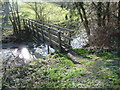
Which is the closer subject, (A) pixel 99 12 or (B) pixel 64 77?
(B) pixel 64 77

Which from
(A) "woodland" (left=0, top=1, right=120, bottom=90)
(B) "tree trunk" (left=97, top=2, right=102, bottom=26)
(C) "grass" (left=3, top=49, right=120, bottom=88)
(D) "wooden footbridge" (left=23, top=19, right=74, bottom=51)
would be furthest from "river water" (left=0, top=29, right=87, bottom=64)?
(C) "grass" (left=3, top=49, right=120, bottom=88)

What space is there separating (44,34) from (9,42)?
3.49 metres

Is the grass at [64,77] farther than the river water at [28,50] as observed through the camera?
No

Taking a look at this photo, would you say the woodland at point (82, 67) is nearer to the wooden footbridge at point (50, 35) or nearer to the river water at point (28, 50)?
the wooden footbridge at point (50, 35)

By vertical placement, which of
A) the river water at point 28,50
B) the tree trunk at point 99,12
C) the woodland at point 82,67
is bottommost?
the river water at point 28,50

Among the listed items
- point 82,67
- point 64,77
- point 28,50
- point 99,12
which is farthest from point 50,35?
point 64,77

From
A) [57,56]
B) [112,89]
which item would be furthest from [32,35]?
[112,89]

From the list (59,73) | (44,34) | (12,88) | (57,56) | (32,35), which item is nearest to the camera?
(12,88)

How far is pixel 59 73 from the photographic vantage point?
18.5ft

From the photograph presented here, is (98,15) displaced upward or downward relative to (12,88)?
upward

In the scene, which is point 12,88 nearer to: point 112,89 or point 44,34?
point 112,89

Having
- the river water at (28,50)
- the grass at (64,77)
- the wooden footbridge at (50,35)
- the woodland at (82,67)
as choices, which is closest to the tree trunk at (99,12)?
the woodland at (82,67)

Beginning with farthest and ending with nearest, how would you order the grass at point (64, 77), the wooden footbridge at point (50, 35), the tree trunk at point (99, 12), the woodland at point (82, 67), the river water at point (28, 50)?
the tree trunk at point (99, 12), the river water at point (28, 50), the wooden footbridge at point (50, 35), the woodland at point (82, 67), the grass at point (64, 77)

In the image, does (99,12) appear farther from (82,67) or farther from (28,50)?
(82,67)
